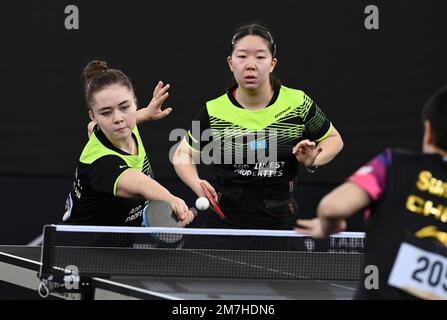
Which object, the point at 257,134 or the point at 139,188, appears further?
the point at 257,134

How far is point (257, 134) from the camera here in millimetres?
5781

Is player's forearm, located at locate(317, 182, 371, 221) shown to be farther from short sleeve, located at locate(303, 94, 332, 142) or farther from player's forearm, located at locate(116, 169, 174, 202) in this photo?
short sleeve, located at locate(303, 94, 332, 142)

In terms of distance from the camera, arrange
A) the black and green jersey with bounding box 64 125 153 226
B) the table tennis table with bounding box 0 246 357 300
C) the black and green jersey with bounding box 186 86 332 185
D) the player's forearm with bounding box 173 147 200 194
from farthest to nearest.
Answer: the black and green jersey with bounding box 186 86 332 185 < the player's forearm with bounding box 173 147 200 194 < the black and green jersey with bounding box 64 125 153 226 < the table tennis table with bounding box 0 246 357 300

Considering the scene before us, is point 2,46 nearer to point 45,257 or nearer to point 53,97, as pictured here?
point 53,97

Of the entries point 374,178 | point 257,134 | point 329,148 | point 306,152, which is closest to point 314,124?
point 329,148

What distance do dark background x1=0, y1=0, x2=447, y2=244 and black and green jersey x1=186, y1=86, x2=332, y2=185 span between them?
4.75ft

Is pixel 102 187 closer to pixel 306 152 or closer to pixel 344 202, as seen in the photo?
pixel 306 152

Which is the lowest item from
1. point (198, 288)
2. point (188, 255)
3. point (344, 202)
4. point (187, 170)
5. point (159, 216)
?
point (198, 288)

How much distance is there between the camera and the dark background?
7.25m

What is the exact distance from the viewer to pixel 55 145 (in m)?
7.41

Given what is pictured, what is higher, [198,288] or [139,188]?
[139,188]

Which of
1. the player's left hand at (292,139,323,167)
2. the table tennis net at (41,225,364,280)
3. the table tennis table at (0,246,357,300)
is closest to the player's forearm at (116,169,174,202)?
the table tennis net at (41,225,364,280)

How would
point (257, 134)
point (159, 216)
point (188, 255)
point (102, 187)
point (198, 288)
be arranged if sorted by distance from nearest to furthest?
point (198, 288)
point (102, 187)
point (188, 255)
point (159, 216)
point (257, 134)

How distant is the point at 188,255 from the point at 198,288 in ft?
Result: 1.49
